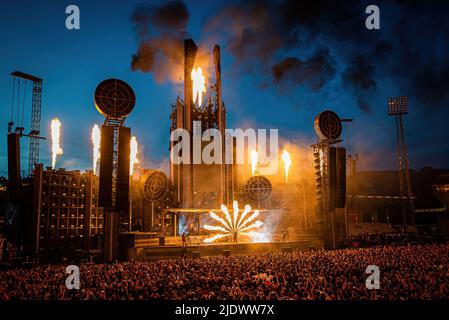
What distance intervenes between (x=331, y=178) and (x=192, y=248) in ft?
58.3

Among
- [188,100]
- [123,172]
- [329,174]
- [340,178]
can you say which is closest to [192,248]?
[123,172]

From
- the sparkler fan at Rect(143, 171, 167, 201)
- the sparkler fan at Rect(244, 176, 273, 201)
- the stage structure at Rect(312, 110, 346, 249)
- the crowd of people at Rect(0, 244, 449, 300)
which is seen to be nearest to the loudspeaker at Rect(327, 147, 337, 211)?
the stage structure at Rect(312, 110, 346, 249)

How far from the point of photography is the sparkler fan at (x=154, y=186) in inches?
1547

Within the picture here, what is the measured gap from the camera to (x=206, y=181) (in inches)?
2217

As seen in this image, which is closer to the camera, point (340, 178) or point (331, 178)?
point (331, 178)

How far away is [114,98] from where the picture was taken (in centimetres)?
2964

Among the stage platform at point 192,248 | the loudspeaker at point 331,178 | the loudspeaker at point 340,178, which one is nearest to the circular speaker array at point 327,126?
the loudspeaker at point 331,178

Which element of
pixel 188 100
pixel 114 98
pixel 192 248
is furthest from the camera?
pixel 188 100

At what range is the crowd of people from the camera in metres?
12.8

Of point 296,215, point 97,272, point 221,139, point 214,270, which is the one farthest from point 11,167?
point 296,215

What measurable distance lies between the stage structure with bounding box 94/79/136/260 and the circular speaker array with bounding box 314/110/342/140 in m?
21.4

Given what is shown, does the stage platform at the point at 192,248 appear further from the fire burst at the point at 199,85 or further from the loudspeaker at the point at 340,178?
the fire burst at the point at 199,85

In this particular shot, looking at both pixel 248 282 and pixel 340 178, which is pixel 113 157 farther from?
pixel 340 178
